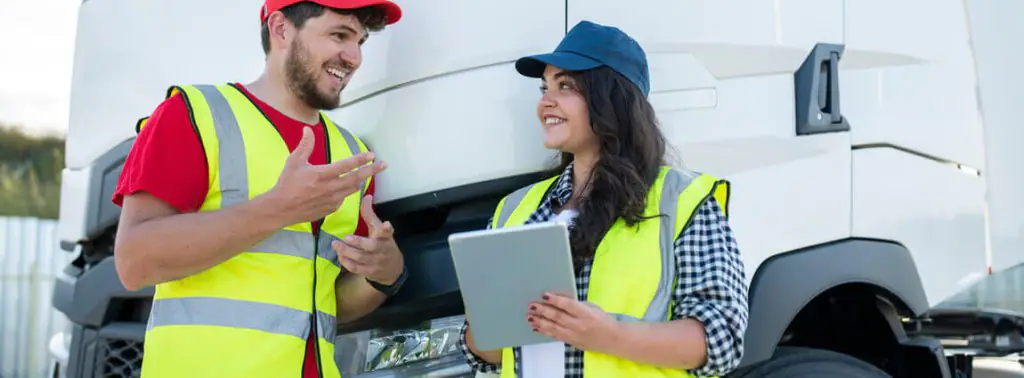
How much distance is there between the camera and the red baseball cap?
209 cm

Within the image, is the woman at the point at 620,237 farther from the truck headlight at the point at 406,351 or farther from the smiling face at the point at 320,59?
the smiling face at the point at 320,59

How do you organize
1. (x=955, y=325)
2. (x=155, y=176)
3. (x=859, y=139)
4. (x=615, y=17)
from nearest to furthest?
(x=155, y=176) < (x=615, y=17) < (x=859, y=139) < (x=955, y=325)

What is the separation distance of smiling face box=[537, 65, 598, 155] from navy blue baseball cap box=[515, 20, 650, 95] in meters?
0.05

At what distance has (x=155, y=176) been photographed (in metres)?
1.86

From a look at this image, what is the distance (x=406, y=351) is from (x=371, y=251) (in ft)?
1.44

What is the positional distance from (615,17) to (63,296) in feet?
5.60

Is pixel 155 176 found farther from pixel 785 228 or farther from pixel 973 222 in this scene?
pixel 973 222

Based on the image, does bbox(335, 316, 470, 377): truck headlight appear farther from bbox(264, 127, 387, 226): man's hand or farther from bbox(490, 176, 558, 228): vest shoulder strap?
bbox(264, 127, 387, 226): man's hand

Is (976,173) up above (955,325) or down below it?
above

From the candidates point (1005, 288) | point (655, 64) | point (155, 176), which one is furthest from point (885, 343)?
point (155, 176)

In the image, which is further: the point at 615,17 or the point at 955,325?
the point at 955,325

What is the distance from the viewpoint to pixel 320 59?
2109 millimetres

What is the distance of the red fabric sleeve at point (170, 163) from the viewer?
186 cm

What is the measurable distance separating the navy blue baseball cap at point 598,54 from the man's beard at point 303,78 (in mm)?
460
